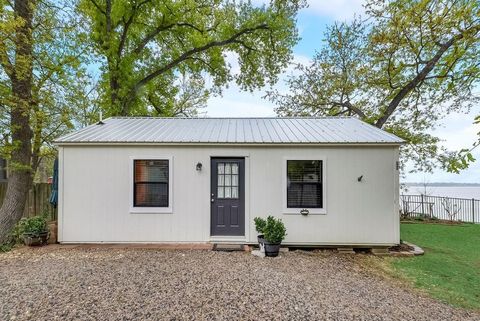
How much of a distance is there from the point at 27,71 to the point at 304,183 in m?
7.80

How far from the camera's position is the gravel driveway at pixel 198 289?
3.34m

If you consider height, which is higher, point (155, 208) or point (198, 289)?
point (155, 208)

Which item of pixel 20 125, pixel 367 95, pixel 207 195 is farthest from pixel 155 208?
pixel 367 95

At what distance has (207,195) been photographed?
21.3 feet

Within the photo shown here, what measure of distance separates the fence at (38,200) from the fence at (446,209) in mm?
15378

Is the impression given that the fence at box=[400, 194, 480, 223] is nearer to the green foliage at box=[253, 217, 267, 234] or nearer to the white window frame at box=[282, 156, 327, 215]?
the white window frame at box=[282, 156, 327, 215]

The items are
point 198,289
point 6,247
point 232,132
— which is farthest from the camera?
point 232,132

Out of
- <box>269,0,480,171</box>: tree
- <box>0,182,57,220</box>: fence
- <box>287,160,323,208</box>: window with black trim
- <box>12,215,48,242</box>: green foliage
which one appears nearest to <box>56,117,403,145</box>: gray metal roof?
<box>287,160,323,208</box>: window with black trim

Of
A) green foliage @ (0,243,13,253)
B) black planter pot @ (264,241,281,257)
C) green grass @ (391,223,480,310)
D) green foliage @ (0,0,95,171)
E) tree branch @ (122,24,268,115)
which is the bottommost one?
green grass @ (391,223,480,310)

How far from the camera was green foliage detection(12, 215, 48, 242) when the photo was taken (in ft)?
20.7

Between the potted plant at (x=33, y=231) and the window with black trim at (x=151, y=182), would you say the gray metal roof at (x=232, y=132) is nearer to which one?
the window with black trim at (x=151, y=182)

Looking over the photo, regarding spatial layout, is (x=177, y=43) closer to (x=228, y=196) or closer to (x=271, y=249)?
(x=228, y=196)

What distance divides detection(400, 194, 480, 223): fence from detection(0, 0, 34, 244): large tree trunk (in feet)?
51.3

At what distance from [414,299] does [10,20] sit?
985 centimetres
